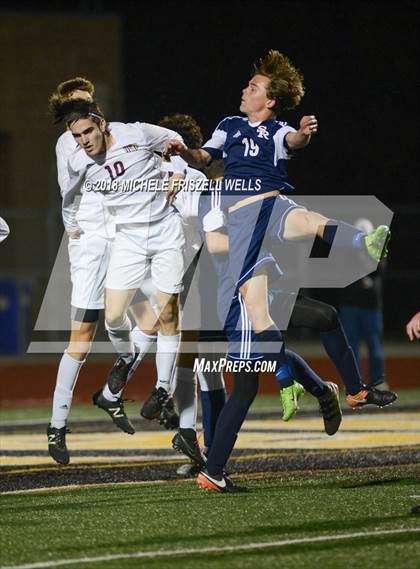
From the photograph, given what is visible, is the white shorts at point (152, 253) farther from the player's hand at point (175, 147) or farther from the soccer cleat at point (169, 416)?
the player's hand at point (175, 147)

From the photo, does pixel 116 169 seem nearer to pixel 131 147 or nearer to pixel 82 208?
pixel 131 147

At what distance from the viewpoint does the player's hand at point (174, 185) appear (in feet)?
27.7

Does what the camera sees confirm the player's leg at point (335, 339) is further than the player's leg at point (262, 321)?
Yes

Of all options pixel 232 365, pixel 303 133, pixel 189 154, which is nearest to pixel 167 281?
pixel 232 365

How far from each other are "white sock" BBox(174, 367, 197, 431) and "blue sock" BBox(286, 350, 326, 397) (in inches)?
38.4

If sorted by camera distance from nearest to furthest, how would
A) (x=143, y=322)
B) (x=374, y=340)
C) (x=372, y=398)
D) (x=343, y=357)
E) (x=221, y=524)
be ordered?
(x=221, y=524) → (x=372, y=398) → (x=343, y=357) → (x=143, y=322) → (x=374, y=340)

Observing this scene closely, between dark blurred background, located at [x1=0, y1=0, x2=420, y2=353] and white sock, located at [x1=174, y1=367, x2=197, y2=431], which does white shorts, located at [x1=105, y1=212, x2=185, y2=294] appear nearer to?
white sock, located at [x1=174, y1=367, x2=197, y2=431]

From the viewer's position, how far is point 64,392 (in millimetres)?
8648

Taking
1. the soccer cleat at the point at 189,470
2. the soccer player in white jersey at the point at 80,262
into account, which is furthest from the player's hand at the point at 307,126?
the soccer cleat at the point at 189,470

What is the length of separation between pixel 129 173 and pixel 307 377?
1.79 m

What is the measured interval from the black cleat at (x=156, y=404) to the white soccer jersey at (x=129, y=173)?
3.74 ft

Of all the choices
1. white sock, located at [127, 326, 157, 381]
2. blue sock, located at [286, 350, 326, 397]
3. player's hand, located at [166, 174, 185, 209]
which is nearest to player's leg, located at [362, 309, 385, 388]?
white sock, located at [127, 326, 157, 381]

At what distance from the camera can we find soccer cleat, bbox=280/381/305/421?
7551 mm

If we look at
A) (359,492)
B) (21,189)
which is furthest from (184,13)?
(359,492)
